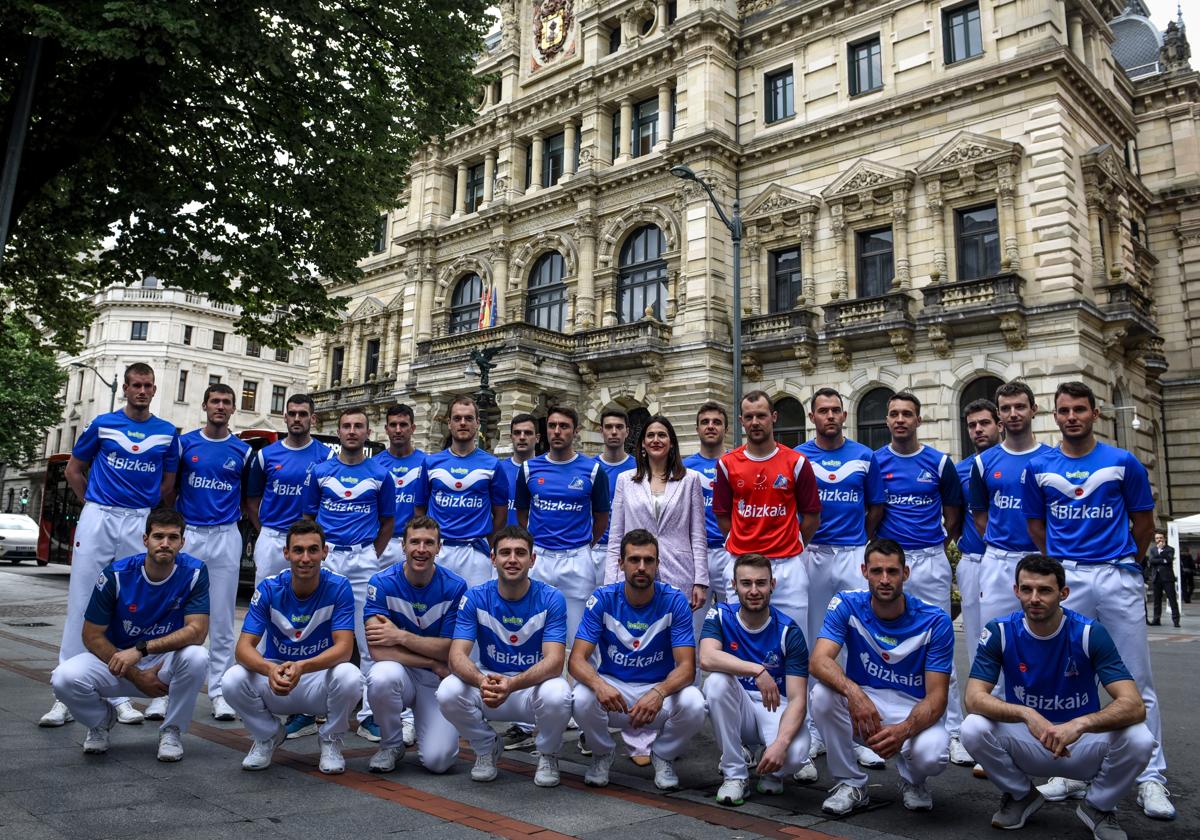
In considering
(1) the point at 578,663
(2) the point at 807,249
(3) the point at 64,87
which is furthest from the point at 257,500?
(2) the point at 807,249

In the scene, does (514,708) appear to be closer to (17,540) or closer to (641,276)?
(641,276)

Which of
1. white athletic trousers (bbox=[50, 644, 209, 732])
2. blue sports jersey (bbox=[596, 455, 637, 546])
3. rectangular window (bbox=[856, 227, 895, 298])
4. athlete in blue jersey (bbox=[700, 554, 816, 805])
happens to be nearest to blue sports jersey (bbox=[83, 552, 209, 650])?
white athletic trousers (bbox=[50, 644, 209, 732])

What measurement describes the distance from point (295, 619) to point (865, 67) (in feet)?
80.7

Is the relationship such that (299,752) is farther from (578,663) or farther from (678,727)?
(678,727)

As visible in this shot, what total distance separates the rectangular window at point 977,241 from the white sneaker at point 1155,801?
19.0 metres

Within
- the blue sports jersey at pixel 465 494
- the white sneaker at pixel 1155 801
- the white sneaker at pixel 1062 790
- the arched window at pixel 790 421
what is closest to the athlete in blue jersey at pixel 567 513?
the blue sports jersey at pixel 465 494

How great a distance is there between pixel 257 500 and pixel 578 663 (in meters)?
3.77

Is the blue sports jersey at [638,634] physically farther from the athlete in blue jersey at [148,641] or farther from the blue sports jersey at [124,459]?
the blue sports jersey at [124,459]

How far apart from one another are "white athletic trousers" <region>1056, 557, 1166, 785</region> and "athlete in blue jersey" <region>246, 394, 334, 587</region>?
5932 millimetres

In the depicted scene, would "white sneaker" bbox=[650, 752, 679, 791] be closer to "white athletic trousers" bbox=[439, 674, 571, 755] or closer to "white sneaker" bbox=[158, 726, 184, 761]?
"white athletic trousers" bbox=[439, 674, 571, 755]

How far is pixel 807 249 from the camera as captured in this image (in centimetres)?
2509

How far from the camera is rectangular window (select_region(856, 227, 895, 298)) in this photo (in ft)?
78.7

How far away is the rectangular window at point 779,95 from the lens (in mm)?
26616

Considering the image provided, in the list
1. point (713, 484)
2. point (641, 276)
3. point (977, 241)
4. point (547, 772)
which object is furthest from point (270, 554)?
point (641, 276)
